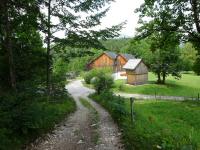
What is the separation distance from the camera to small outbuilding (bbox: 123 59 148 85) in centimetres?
6600

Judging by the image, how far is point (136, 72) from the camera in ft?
218

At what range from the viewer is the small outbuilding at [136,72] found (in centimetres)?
6600

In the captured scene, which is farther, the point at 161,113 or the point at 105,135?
the point at 161,113

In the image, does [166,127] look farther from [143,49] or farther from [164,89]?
[143,49]

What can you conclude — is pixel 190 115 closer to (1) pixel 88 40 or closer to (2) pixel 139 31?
(2) pixel 139 31

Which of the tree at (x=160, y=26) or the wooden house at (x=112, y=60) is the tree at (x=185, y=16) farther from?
the wooden house at (x=112, y=60)

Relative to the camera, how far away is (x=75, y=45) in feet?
78.6

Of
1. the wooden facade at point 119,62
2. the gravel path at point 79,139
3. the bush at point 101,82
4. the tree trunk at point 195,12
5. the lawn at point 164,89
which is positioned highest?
the tree trunk at point 195,12

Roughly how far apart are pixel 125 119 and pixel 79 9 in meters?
11.1

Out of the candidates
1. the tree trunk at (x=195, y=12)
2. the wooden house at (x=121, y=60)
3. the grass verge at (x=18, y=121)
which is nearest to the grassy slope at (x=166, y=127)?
the grass verge at (x=18, y=121)

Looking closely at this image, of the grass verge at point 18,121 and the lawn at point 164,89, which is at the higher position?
the grass verge at point 18,121

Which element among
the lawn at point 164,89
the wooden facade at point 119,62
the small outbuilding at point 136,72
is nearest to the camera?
the lawn at point 164,89

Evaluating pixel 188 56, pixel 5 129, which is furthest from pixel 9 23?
pixel 188 56

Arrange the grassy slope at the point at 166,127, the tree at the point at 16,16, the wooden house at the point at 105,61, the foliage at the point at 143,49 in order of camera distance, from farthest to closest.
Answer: the wooden house at the point at 105,61 → the foliage at the point at 143,49 → the tree at the point at 16,16 → the grassy slope at the point at 166,127
